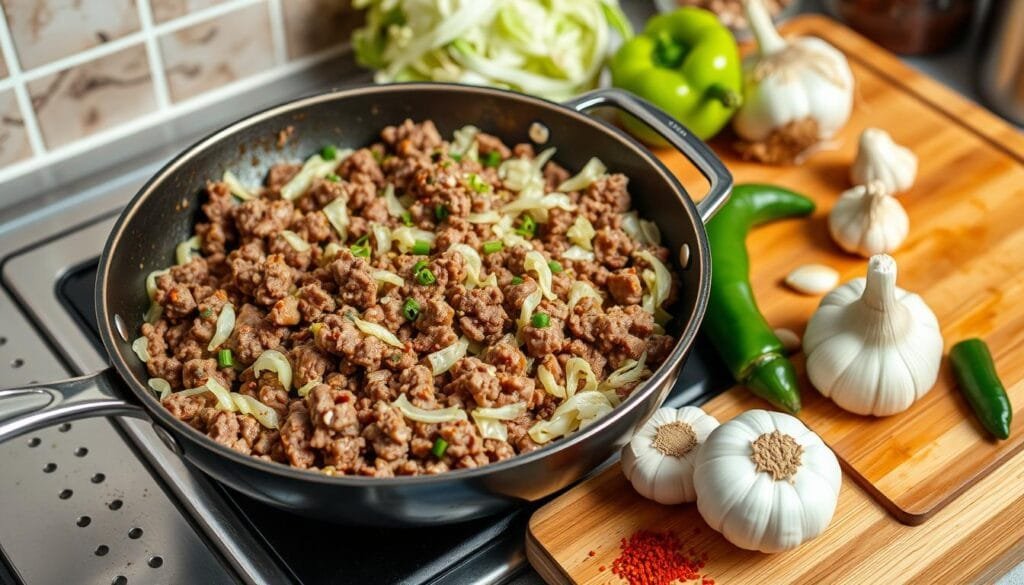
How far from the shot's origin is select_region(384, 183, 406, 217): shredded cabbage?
2053mm

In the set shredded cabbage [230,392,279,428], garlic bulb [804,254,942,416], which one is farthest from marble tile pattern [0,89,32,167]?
garlic bulb [804,254,942,416]

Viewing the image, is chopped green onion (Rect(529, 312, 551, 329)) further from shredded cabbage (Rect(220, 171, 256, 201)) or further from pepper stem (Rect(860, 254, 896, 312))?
shredded cabbage (Rect(220, 171, 256, 201))

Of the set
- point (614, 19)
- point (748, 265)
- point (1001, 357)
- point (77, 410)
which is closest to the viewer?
point (77, 410)

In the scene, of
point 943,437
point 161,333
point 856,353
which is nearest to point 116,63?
point 161,333

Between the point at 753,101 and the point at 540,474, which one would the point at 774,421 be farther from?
the point at 753,101

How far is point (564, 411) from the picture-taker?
1695mm

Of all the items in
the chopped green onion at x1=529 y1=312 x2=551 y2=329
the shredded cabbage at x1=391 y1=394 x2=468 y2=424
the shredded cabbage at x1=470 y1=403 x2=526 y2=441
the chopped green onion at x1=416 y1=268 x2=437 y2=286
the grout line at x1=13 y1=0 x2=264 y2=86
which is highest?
the grout line at x1=13 y1=0 x2=264 y2=86

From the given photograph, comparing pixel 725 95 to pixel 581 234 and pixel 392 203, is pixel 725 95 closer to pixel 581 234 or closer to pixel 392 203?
pixel 581 234

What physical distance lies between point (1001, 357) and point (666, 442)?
700 millimetres

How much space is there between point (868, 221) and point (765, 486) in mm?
754

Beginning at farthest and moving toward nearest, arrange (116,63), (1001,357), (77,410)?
(116,63) → (1001,357) → (77,410)

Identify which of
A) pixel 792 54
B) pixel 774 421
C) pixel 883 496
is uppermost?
pixel 792 54

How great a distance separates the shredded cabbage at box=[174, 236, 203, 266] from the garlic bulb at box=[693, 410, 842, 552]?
988 millimetres

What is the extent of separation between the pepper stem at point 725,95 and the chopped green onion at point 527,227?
574 millimetres
